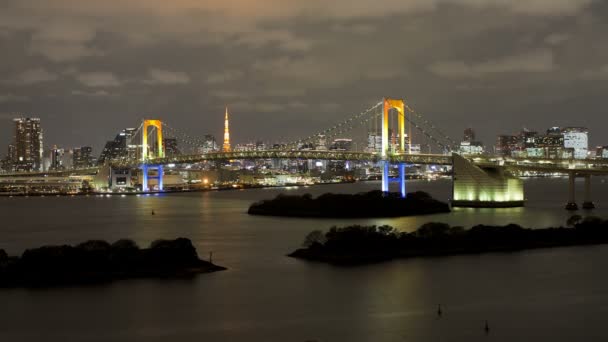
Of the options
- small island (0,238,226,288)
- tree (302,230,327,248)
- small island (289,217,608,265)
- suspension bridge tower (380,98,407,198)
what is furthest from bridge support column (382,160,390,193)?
small island (0,238,226,288)

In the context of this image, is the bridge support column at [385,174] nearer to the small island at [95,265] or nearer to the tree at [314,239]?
the tree at [314,239]

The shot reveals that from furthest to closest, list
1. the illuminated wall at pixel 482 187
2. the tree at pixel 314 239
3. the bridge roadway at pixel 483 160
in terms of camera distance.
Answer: the bridge roadway at pixel 483 160, the illuminated wall at pixel 482 187, the tree at pixel 314 239

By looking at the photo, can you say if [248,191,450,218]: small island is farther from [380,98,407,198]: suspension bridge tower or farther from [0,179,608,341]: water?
[0,179,608,341]: water

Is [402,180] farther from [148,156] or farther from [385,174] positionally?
[148,156]

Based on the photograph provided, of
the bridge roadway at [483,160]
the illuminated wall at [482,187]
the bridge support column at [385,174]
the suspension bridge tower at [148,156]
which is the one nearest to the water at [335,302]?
the illuminated wall at [482,187]

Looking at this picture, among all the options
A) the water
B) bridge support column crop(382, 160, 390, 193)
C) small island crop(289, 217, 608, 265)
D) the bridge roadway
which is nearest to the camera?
the water

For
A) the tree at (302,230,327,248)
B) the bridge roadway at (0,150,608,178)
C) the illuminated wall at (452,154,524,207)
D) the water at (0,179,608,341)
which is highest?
the bridge roadway at (0,150,608,178)

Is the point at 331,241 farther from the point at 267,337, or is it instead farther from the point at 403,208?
the point at 403,208
